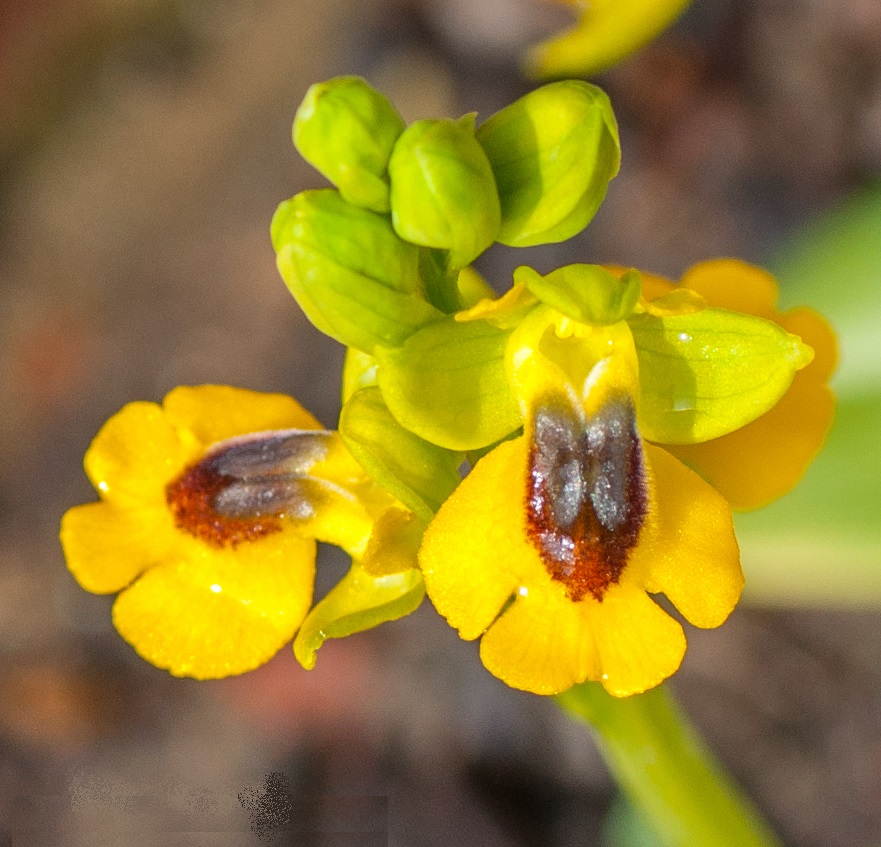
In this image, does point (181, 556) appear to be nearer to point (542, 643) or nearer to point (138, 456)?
point (138, 456)

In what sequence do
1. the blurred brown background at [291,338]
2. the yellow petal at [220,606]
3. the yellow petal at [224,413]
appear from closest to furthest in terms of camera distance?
the yellow petal at [220,606]
the yellow petal at [224,413]
the blurred brown background at [291,338]

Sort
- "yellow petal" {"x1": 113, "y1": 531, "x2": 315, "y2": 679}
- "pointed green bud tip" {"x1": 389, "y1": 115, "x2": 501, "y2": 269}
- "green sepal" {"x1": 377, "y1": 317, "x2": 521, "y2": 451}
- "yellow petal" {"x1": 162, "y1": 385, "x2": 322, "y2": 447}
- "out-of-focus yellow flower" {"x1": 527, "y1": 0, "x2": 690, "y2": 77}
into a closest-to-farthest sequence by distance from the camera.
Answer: "pointed green bud tip" {"x1": 389, "y1": 115, "x2": 501, "y2": 269} < "green sepal" {"x1": 377, "y1": 317, "x2": 521, "y2": 451} < "yellow petal" {"x1": 113, "y1": 531, "x2": 315, "y2": 679} < "yellow petal" {"x1": 162, "y1": 385, "x2": 322, "y2": 447} < "out-of-focus yellow flower" {"x1": 527, "y1": 0, "x2": 690, "y2": 77}

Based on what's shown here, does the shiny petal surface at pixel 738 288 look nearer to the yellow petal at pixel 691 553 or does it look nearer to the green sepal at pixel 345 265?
the yellow petal at pixel 691 553

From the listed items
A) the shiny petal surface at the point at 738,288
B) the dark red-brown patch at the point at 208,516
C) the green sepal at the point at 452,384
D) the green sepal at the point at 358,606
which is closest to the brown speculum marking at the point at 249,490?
the dark red-brown patch at the point at 208,516

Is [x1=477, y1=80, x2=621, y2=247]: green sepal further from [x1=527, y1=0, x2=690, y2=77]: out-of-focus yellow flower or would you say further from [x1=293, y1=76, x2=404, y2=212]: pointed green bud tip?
[x1=527, y1=0, x2=690, y2=77]: out-of-focus yellow flower

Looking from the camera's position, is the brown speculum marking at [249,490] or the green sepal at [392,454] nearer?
the green sepal at [392,454]

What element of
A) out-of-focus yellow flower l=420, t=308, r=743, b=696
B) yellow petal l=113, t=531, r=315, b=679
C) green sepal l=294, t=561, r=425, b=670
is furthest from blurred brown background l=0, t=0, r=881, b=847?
out-of-focus yellow flower l=420, t=308, r=743, b=696
